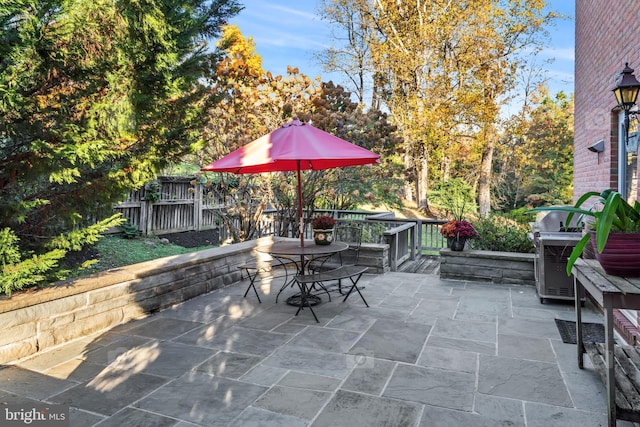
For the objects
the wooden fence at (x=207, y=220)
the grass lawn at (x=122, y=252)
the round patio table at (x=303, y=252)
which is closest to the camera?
the round patio table at (x=303, y=252)

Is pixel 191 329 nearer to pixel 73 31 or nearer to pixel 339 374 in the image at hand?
pixel 339 374

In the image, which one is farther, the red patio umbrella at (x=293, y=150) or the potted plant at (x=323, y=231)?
the potted plant at (x=323, y=231)

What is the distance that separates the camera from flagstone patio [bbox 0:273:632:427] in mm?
2359

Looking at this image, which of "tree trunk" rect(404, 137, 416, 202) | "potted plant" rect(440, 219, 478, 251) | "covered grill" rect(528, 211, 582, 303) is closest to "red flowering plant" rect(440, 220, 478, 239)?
"potted plant" rect(440, 219, 478, 251)

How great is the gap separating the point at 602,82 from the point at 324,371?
4.52 meters

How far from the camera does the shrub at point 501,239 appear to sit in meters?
5.93

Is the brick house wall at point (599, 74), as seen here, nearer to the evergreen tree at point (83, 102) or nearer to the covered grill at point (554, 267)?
the covered grill at point (554, 267)

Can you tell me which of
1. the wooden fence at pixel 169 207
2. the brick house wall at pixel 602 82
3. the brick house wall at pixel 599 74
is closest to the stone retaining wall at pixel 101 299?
the wooden fence at pixel 169 207

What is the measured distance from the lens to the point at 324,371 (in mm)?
2941

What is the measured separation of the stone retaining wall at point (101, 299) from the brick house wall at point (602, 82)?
173 inches

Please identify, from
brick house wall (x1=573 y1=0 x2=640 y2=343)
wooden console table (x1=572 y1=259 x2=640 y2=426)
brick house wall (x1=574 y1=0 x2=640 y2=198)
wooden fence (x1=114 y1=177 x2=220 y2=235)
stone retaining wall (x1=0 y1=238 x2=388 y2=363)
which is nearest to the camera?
wooden console table (x1=572 y1=259 x2=640 y2=426)

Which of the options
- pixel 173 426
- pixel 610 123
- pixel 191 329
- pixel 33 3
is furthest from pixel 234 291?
pixel 610 123

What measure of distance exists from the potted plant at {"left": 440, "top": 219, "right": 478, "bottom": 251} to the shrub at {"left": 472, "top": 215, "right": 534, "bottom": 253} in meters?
0.31

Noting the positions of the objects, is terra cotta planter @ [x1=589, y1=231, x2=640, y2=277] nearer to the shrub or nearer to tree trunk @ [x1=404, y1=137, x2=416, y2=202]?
the shrub
